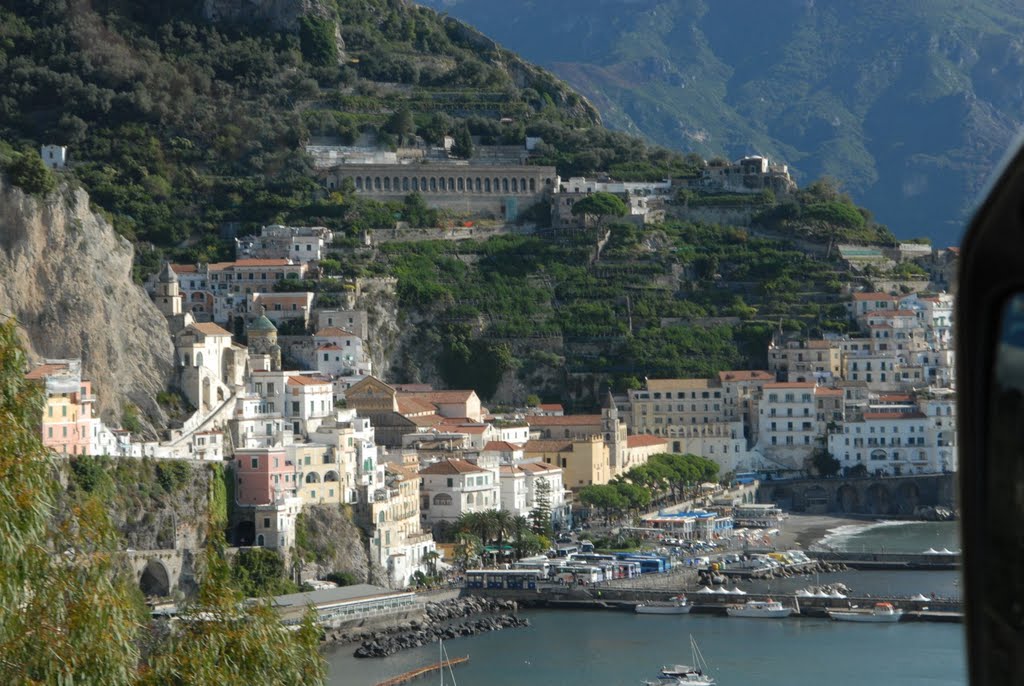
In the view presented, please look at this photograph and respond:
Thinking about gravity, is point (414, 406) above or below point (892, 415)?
above

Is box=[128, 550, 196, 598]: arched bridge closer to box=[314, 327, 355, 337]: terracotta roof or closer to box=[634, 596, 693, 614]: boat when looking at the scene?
box=[634, 596, 693, 614]: boat

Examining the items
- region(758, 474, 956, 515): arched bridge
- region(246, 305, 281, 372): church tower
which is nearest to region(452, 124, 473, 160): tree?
region(758, 474, 956, 515): arched bridge

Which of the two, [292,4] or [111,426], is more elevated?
[292,4]

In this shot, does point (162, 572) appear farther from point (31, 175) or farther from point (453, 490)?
point (31, 175)

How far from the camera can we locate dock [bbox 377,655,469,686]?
1202 inches

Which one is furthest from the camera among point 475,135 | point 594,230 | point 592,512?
point 475,135

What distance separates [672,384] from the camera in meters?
54.7

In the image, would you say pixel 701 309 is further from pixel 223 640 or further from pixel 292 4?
pixel 223 640

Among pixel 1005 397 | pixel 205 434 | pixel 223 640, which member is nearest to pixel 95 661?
pixel 223 640

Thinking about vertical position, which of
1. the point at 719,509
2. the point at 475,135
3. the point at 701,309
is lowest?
the point at 719,509

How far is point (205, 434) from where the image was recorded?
1522 inches

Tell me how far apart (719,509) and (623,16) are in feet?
342

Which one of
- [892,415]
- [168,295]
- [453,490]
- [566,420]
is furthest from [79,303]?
[892,415]

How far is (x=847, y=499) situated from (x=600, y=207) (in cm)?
1232
